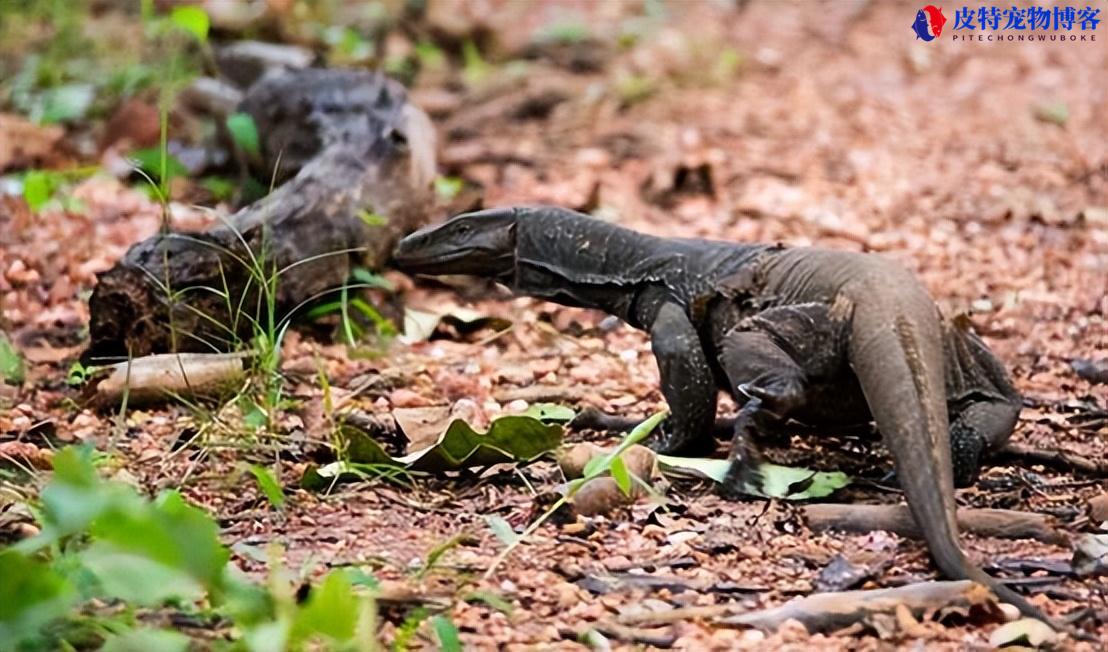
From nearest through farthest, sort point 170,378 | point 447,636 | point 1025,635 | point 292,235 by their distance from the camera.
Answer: point 447,636
point 1025,635
point 170,378
point 292,235

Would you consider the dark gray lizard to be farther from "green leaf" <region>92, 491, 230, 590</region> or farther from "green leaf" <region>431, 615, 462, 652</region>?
"green leaf" <region>92, 491, 230, 590</region>

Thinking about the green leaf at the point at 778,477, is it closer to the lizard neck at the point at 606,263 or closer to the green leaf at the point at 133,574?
the lizard neck at the point at 606,263

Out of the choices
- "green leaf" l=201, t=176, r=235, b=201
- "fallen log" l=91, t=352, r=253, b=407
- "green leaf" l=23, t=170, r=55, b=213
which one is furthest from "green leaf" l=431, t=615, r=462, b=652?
"green leaf" l=201, t=176, r=235, b=201

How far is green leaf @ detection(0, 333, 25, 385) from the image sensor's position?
476 centimetres

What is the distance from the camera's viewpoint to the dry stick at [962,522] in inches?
136

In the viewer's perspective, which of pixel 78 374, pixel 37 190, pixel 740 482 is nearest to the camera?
pixel 740 482

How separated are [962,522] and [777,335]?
773 millimetres

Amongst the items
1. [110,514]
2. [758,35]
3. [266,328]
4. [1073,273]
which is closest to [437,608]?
[110,514]

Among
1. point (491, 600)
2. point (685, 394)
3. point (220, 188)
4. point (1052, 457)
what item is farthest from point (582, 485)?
point (220, 188)

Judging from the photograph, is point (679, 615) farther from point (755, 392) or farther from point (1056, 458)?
point (1056, 458)

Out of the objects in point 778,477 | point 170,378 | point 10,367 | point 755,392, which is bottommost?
point 10,367

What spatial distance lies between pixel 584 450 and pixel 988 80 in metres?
6.45

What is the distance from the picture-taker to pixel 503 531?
339 cm

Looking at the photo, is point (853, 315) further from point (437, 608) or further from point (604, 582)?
point (437, 608)
